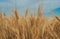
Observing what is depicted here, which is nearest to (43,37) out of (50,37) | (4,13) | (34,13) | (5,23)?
(50,37)

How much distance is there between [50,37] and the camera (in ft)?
6.61

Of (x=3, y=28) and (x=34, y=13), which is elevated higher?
(x=34, y=13)

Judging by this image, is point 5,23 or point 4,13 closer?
point 5,23

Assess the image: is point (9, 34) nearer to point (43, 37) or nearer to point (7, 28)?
point (7, 28)

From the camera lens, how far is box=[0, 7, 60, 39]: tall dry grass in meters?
1.94

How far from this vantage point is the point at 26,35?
1.96 meters

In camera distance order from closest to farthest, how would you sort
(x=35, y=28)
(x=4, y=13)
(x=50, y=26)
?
(x=35, y=28) < (x=50, y=26) < (x=4, y=13)

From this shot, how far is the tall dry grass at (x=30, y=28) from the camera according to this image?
1.94m

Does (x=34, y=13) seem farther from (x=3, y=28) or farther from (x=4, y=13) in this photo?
(x=4, y=13)

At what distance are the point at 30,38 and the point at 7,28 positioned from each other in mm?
268

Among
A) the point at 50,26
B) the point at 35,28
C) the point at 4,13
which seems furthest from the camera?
the point at 4,13

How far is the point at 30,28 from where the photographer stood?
196 cm

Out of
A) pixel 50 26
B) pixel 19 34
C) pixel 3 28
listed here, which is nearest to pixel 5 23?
pixel 3 28

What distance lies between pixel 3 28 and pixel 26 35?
306 mm
